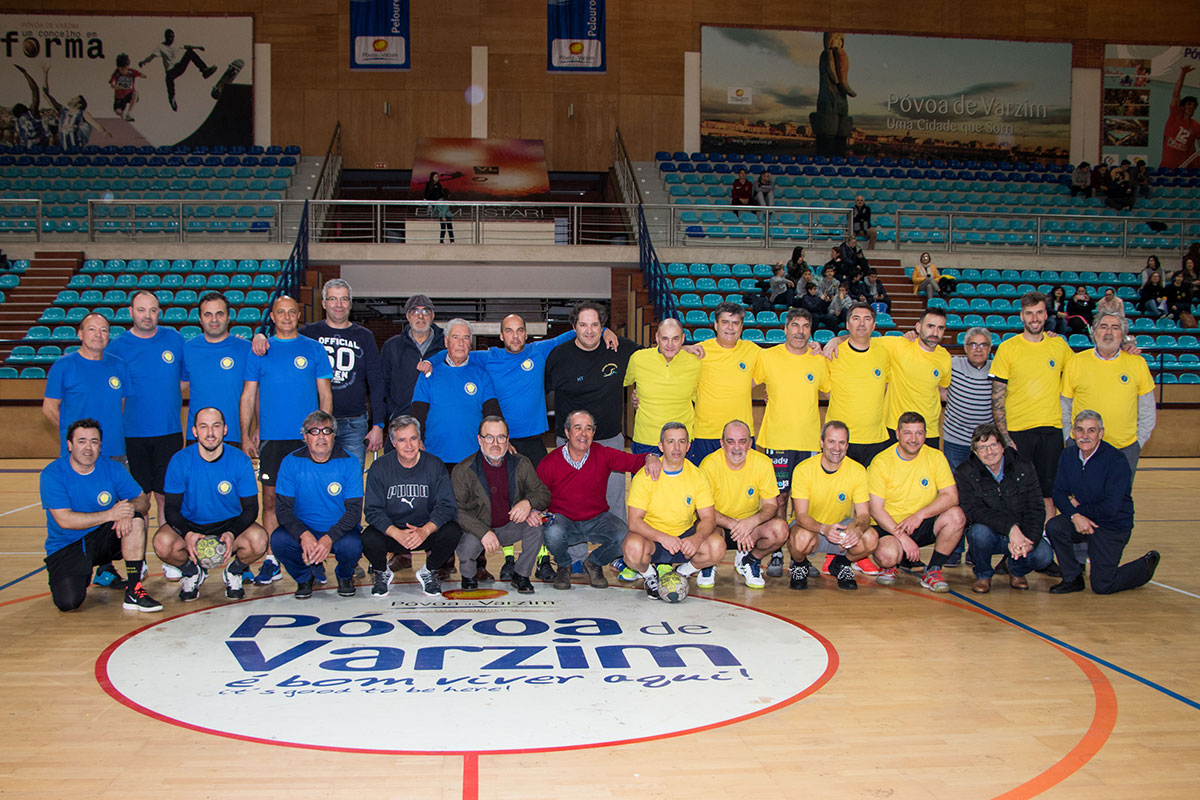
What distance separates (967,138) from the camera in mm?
21797

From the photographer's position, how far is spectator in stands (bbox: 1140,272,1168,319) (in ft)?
52.5

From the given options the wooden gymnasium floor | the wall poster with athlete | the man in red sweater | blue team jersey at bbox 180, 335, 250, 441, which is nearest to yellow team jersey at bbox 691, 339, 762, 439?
the man in red sweater

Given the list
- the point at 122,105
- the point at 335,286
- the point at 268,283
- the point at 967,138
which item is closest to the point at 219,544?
the point at 335,286

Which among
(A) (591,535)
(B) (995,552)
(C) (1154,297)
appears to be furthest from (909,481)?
(C) (1154,297)

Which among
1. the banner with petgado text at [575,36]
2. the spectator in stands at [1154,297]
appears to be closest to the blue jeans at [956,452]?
the spectator in stands at [1154,297]

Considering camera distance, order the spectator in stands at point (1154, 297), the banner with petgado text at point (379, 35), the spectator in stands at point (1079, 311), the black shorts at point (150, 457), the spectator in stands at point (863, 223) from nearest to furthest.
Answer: the black shorts at point (150, 457) < the spectator in stands at point (1079, 311) < the spectator in stands at point (1154, 297) < the spectator in stands at point (863, 223) < the banner with petgado text at point (379, 35)

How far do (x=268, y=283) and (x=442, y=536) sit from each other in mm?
10908

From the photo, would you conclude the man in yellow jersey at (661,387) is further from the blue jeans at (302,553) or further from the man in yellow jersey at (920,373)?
the blue jeans at (302,553)

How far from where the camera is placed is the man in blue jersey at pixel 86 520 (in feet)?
16.8

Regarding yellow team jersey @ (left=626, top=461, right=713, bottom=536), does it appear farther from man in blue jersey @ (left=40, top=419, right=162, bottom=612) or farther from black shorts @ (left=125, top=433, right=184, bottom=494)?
black shorts @ (left=125, top=433, right=184, bottom=494)

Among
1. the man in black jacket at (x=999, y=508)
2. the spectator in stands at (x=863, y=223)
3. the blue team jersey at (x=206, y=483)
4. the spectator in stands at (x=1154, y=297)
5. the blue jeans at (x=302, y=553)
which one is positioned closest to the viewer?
the blue jeans at (x=302, y=553)

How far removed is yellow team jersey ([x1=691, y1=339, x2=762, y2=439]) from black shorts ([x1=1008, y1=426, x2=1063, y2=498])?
1.89 meters

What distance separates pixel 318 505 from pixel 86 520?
122cm

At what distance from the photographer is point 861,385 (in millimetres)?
6156
